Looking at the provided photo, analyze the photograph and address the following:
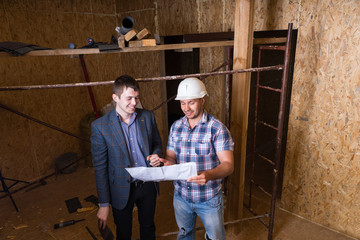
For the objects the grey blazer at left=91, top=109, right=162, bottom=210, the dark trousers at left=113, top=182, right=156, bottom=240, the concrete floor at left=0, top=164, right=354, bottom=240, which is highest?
the grey blazer at left=91, top=109, right=162, bottom=210

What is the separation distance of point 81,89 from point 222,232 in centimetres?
469

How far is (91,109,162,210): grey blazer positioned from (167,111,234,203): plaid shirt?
0.30 m

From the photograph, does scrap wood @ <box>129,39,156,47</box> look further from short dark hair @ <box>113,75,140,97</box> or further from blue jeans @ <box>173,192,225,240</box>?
blue jeans @ <box>173,192,225,240</box>

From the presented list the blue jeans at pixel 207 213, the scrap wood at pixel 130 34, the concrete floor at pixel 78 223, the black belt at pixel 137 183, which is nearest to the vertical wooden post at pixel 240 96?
the concrete floor at pixel 78 223

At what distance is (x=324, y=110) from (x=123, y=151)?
2.71 m

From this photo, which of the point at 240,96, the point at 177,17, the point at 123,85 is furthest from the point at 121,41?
the point at 177,17

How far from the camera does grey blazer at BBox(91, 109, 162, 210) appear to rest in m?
2.42

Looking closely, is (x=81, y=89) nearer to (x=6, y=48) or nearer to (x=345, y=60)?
(x=6, y=48)

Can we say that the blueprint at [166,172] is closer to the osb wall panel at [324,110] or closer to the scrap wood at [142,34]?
the scrap wood at [142,34]

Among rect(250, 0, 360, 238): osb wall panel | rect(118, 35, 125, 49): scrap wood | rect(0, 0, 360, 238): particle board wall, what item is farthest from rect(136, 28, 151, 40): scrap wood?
rect(250, 0, 360, 238): osb wall panel

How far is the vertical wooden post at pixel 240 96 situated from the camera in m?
2.86

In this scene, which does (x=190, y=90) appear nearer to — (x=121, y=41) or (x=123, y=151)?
(x=123, y=151)

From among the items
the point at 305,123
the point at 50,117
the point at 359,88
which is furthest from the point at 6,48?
the point at 359,88

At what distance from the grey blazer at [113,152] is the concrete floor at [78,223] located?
1.00 m
